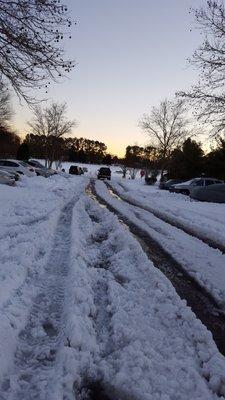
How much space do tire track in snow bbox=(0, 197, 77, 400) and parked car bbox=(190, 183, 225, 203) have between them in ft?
65.6

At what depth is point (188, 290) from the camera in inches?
261

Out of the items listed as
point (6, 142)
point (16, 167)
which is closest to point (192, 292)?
point (16, 167)

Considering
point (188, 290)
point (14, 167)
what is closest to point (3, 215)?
point (188, 290)

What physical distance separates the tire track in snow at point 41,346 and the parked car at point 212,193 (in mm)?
19985

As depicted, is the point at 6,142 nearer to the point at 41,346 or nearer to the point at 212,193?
the point at 212,193

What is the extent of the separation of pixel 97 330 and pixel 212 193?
22.4 meters

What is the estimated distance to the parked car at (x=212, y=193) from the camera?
25.9 metres

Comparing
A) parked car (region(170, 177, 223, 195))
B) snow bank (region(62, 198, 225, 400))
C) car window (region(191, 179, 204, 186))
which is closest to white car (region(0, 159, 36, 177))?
parked car (region(170, 177, 223, 195))

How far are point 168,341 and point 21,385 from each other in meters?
1.63

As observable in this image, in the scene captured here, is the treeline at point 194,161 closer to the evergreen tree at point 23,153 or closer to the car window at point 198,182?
the car window at point 198,182

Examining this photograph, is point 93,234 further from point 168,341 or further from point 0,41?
point 168,341

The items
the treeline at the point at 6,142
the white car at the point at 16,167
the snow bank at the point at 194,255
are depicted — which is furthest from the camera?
the treeline at the point at 6,142

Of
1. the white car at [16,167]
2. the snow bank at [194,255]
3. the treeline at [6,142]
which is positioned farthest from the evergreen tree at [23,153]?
the snow bank at [194,255]

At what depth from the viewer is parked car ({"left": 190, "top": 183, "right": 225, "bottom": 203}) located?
25922 mm
